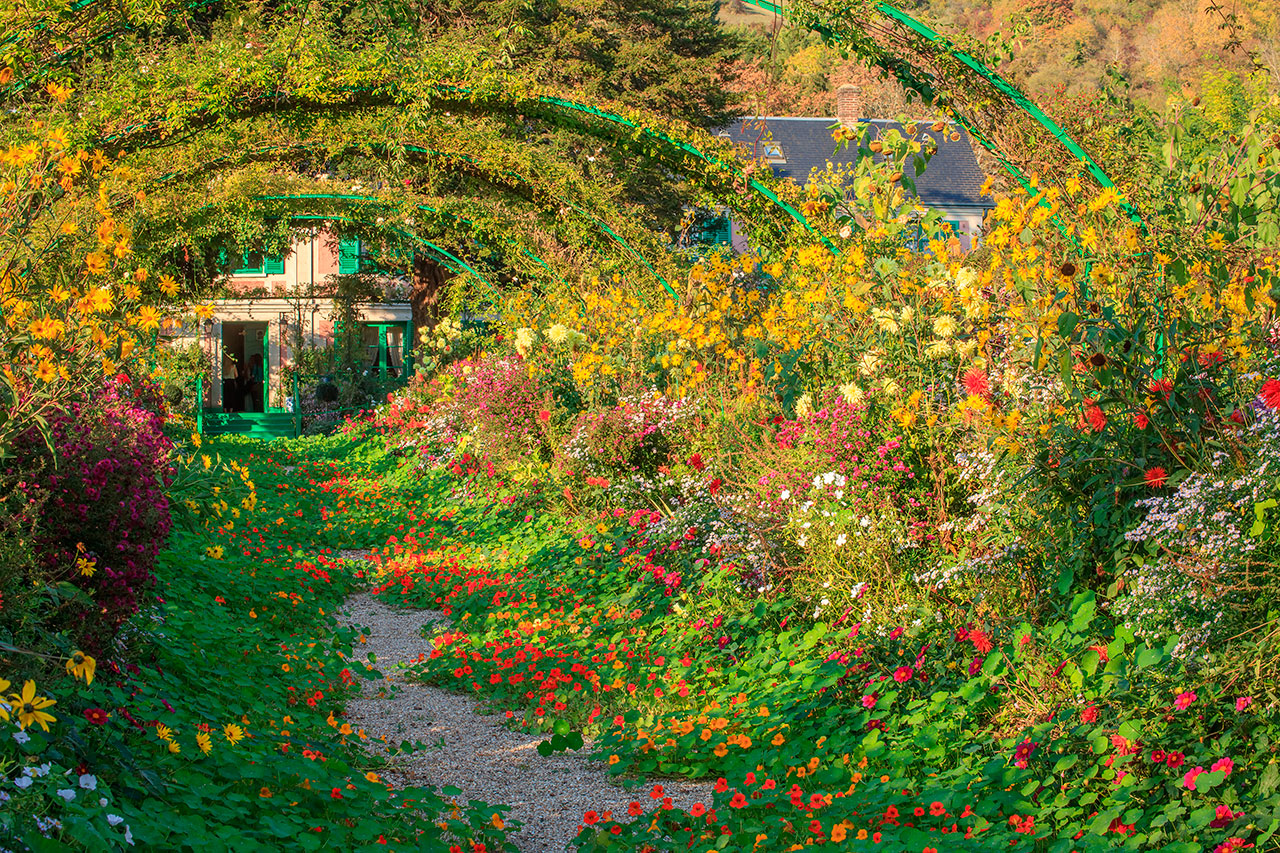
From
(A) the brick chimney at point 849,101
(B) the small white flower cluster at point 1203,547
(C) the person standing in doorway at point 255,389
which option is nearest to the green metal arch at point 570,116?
(B) the small white flower cluster at point 1203,547

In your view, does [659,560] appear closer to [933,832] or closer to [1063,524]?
[1063,524]

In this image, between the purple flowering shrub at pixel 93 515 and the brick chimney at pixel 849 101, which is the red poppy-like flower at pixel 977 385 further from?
the brick chimney at pixel 849 101

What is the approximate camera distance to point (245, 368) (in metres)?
22.4

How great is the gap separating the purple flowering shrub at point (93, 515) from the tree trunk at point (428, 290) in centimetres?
1310

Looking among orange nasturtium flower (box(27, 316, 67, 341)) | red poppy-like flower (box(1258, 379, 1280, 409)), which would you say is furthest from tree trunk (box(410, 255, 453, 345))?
red poppy-like flower (box(1258, 379, 1280, 409))

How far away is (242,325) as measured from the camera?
72.4 ft

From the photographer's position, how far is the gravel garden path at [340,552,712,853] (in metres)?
3.43

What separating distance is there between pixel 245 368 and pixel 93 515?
20.3 metres

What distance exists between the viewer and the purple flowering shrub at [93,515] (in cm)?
321

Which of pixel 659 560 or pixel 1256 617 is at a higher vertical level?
→ pixel 1256 617

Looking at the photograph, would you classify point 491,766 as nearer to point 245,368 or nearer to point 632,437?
point 632,437

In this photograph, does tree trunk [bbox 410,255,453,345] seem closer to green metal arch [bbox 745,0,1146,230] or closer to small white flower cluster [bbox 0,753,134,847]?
green metal arch [bbox 745,0,1146,230]

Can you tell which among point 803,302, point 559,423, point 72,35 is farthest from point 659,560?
point 72,35

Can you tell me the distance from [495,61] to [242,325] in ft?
55.4
